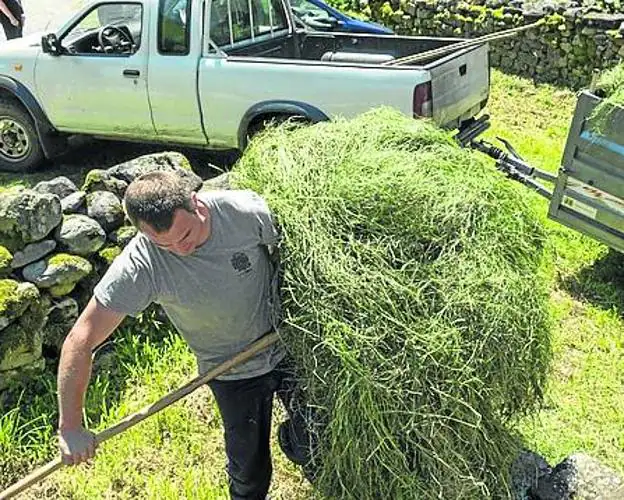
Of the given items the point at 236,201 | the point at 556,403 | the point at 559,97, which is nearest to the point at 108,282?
the point at 236,201

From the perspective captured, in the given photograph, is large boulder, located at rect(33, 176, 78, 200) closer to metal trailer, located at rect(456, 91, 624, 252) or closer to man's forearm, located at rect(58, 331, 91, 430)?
man's forearm, located at rect(58, 331, 91, 430)

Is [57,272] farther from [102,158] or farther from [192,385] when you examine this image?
[102,158]

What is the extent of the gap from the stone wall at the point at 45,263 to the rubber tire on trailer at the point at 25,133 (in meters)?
3.09

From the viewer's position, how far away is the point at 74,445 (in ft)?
9.84

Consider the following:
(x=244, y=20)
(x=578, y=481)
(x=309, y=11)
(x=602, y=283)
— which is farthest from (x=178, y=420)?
(x=309, y=11)

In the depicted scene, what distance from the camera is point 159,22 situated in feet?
23.7

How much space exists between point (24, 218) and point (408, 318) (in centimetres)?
281

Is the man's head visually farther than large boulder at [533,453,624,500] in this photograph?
No

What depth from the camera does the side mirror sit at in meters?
7.55

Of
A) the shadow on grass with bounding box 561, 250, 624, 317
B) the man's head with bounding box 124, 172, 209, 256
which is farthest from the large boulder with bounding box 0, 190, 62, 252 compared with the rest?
the shadow on grass with bounding box 561, 250, 624, 317

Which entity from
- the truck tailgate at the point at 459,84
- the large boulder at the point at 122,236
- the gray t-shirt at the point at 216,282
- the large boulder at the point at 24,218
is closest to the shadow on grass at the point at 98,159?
the truck tailgate at the point at 459,84

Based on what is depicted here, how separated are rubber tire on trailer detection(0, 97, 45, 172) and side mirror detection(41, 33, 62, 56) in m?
0.82

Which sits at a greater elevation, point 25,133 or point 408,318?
point 408,318

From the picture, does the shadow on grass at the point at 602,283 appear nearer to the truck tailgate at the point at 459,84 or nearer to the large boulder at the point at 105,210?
the truck tailgate at the point at 459,84
